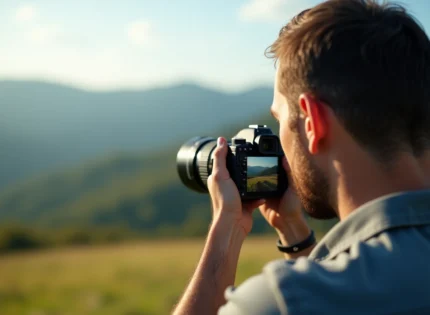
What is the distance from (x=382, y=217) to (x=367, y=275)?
0.18 meters

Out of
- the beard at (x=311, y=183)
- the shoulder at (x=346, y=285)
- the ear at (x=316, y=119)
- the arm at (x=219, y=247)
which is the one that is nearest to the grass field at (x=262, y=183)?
the arm at (x=219, y=247)

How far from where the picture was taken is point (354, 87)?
1.80 metres

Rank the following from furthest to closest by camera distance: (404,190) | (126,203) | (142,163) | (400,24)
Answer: (142,163)
(126,203)
(400,24)
(404,190)

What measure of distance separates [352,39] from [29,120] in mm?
136890

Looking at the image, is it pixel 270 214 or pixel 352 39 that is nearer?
pixel 352 39

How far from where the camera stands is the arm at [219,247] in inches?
89.9

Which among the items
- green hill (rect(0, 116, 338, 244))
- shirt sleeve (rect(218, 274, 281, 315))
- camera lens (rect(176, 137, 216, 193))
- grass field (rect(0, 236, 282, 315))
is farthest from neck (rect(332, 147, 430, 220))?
green hill (rect(0, 116, 338, 244))

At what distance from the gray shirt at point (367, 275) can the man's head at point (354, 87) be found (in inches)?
7.4

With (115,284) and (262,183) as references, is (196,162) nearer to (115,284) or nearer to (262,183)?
(262,183)

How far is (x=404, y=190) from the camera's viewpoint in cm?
174

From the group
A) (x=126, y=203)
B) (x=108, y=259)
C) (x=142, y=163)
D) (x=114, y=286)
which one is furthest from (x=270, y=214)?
(x=142, y=163)

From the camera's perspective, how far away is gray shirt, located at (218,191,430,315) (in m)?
1.50

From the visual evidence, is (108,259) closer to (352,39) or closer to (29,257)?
(29,257)

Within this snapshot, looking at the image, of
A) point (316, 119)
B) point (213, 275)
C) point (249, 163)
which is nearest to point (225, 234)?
point (213, 275)
